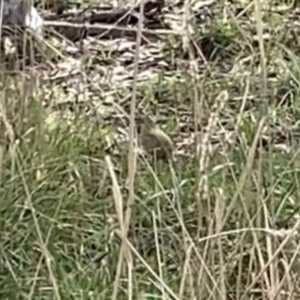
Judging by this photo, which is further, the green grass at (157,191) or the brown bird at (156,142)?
the brown bird at (156,142)

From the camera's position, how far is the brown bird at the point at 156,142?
8.00ft

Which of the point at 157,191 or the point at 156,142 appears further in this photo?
the point at 156,142

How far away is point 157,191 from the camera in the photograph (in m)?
2.27

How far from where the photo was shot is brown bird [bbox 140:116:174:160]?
2439 millimetres

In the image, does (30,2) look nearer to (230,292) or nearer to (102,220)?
(102,220)

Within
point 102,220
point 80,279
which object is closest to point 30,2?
point 102,220

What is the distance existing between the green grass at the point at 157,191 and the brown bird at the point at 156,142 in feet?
0.10

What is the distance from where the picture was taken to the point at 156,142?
252 cm

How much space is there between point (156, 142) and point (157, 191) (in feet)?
0.90

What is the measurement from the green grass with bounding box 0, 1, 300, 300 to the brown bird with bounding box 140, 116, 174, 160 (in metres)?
0.03

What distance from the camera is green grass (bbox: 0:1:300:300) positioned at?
5.92 ft

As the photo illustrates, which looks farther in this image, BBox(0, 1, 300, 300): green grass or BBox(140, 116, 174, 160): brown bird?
BBox(140, 116, 174, 160): brown bird

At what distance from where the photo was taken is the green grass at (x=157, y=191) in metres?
1.81

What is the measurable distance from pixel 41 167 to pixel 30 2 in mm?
632
